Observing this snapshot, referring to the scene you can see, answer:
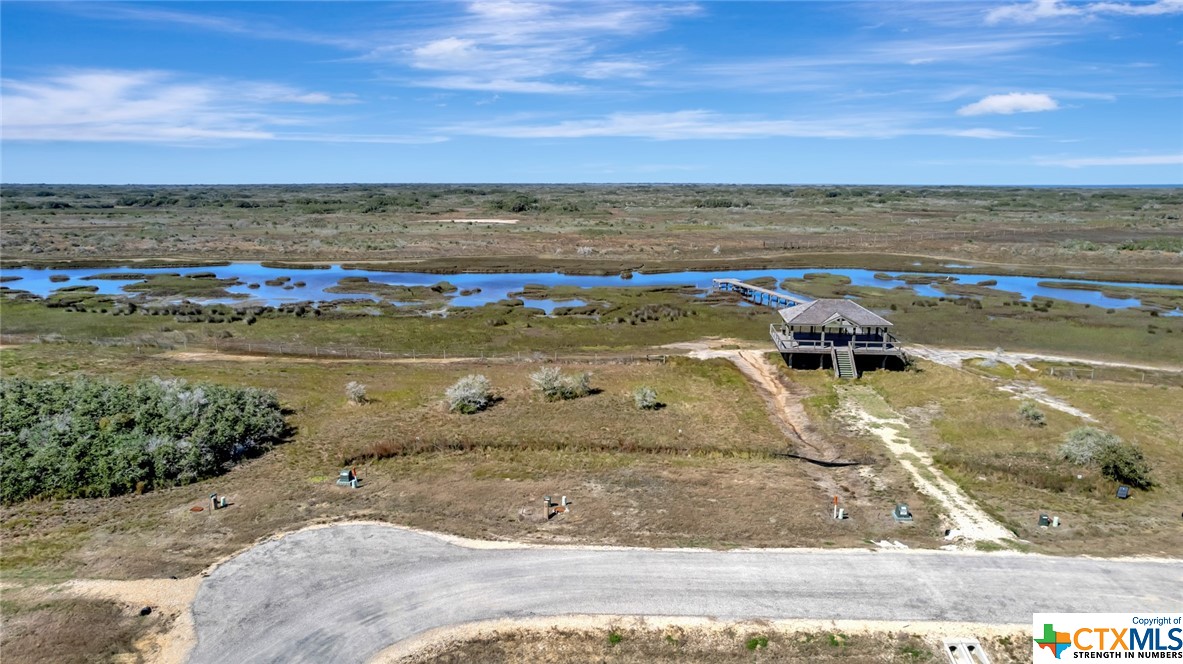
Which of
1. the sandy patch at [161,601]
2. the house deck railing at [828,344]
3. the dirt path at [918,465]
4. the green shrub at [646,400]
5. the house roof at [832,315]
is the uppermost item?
the house roof at [832,315]

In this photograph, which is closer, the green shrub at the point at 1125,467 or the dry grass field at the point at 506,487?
the dry grass field at the point at 506,487

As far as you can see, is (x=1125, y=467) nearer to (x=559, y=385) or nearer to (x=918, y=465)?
(x=918, y=465)

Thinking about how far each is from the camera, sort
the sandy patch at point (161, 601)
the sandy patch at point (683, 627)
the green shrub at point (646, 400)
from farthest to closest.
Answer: the green shrub at point (646, 400) → the sandy patch at point (683, 627) → the sandy patch at point (161, 601)

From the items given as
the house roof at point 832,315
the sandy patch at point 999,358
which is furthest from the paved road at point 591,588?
the sandy patch at point 999,358

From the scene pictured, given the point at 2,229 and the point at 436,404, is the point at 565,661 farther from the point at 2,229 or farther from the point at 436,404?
the point at 2,229

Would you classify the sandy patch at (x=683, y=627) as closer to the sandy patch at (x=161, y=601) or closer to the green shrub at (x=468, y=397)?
the sandy patch at (x=161, y=601)
